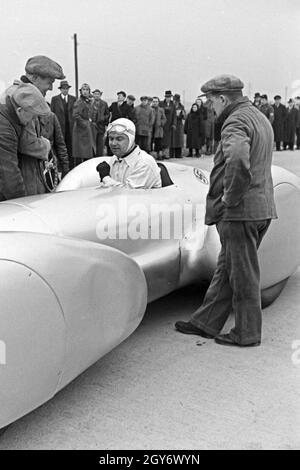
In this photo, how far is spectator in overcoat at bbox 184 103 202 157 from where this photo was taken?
16891mm

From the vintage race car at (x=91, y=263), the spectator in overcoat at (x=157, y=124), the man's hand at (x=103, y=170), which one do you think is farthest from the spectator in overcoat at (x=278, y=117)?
the man's hand at (x=103, y=170)

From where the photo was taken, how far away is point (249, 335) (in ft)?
12.1

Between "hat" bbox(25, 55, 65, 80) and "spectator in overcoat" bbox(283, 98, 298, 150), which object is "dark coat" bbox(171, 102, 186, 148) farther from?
"hat" bbox(25, 55, 65, 80)

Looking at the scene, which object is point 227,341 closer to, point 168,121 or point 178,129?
point 168,121

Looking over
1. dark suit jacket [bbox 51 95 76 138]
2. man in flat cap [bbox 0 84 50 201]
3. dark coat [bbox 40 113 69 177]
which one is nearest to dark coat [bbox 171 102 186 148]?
dark suit jacket [bbox 51 95 76 138]

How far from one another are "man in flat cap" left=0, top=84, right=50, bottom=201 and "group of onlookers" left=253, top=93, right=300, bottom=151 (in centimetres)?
1768

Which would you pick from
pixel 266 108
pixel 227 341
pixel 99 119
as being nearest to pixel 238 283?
pixel 227 341

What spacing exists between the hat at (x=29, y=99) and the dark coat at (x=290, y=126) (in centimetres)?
1916

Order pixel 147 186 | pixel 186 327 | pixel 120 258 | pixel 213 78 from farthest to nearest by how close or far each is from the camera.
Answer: pixel 147 186, pixel 186 327, pixel 213 78, pixel 120 258

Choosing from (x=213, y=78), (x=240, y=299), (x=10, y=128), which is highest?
(x=213, y=78)

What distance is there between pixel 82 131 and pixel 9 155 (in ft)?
25.3
